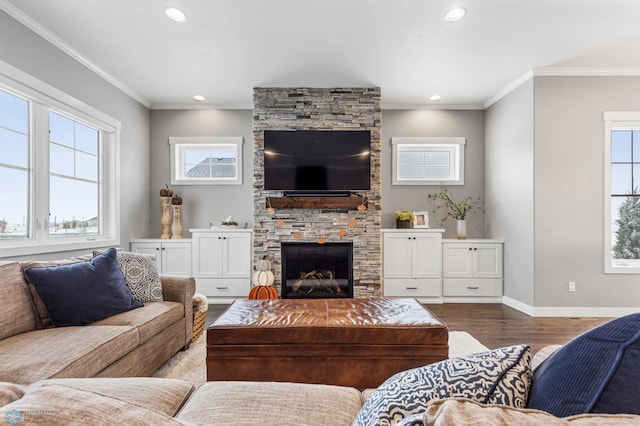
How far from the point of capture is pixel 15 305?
1948 mm

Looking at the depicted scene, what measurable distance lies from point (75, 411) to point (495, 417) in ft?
1.97

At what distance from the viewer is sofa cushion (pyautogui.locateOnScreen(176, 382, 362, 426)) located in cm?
93

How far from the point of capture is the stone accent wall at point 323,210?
4.39 m

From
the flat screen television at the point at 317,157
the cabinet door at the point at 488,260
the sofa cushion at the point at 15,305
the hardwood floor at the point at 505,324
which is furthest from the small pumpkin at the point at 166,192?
the cabinet door at the point at 488,260

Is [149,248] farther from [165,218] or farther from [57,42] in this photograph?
[57,42]

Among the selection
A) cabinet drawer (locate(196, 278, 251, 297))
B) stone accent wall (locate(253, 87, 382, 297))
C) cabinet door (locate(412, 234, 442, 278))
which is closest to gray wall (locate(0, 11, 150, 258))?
cabinet drawer (locate(196, 278, 251, 297))

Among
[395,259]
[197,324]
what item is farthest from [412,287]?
[197,324]

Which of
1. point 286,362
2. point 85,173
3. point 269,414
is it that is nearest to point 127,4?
point 85,173

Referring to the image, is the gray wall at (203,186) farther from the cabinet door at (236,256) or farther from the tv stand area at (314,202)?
the tv stand area at (314,202)

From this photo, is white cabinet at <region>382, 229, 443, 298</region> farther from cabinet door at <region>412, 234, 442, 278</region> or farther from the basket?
the basket

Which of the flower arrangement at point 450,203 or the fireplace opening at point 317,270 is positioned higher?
the flower arrangement at point 450,203

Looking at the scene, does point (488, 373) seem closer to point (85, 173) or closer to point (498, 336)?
point (498, 336)

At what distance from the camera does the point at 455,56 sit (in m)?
3.51

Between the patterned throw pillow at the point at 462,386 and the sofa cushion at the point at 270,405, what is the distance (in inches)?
9.1
